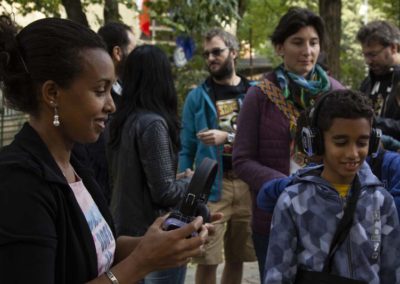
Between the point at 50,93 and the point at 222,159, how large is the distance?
3.03 metres

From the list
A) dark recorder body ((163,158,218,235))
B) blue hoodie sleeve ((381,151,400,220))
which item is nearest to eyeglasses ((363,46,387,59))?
blue hoodie sleeve ((381,151,400,220))

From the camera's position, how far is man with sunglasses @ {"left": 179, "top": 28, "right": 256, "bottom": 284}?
4.59 metres

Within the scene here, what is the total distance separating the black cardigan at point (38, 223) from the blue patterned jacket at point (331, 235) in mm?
1069

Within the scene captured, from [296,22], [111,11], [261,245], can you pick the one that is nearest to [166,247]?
[261,245]

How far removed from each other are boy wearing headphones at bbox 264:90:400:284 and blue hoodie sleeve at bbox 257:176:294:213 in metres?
0.19

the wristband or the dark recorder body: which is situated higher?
the dark recorder body

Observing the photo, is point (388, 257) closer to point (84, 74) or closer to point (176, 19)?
point (84, 74)

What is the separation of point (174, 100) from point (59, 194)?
1932 millimetres

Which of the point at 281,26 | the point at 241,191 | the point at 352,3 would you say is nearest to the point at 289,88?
the point at 281,26

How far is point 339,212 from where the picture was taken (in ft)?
8.15

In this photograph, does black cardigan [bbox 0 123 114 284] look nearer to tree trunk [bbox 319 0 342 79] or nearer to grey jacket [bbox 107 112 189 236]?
grey jacket [bbox 107 112 189 236]

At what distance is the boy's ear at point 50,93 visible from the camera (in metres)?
1.68

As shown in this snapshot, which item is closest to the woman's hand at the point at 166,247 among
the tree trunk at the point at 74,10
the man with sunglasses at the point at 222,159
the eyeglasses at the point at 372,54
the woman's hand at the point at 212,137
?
the woman's hand at the point at 212,137

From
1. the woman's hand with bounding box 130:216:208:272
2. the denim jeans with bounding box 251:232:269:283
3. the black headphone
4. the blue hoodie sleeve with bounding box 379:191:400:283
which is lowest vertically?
the denim jeans with bounding box 251:232:269:283
